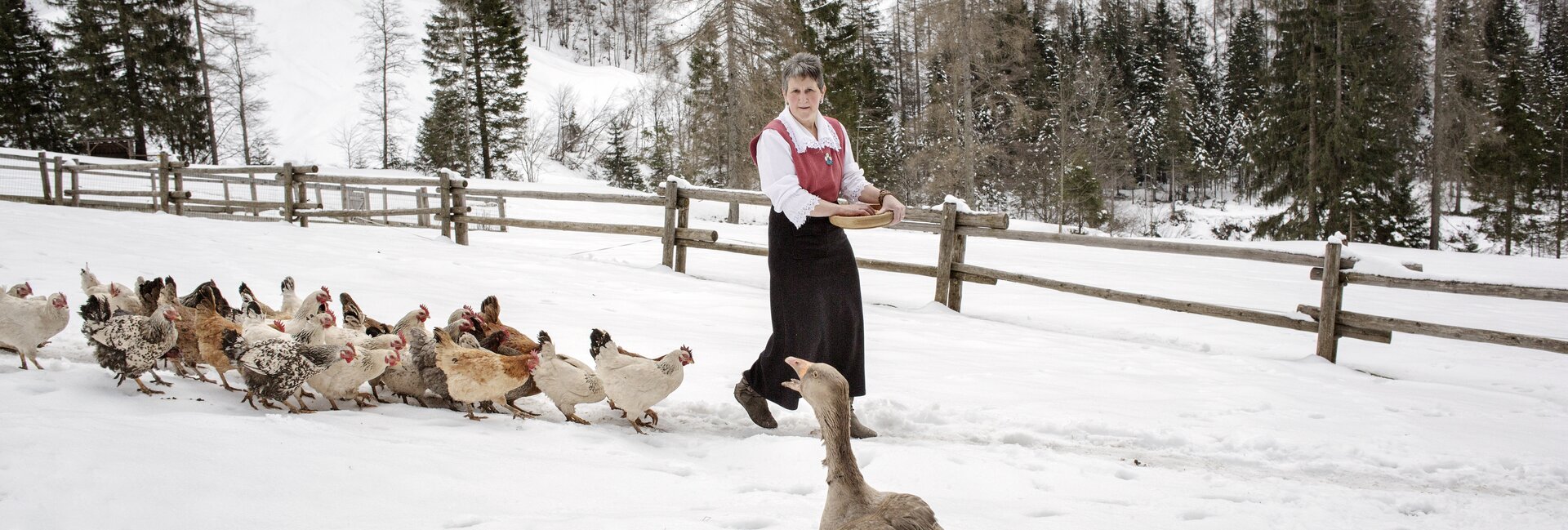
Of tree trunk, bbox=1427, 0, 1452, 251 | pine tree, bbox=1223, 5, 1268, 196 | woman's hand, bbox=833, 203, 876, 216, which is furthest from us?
pine tree, bbox=1223, 5, 1268, 196

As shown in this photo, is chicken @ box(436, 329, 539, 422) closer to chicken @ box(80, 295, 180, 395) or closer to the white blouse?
chicken @ box(80, 295, 180, 395)

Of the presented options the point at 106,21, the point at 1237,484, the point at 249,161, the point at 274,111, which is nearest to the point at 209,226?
the point at 1237,484

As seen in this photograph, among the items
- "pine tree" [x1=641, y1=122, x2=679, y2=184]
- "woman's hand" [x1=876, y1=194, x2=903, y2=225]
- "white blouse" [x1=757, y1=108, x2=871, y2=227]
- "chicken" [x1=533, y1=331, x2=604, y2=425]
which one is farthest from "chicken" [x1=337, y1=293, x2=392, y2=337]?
"pine tree" [x1=641, y1=122, x2=679, y2=184]

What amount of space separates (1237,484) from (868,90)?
122 ft

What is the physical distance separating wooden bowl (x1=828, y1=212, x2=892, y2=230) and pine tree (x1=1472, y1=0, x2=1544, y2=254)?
28.8m

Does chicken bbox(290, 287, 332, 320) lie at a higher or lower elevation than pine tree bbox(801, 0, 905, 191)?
lower

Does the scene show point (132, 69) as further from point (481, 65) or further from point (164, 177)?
point (164, 177)

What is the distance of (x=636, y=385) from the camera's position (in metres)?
3.55

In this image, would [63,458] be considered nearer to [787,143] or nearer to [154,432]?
[154,432]

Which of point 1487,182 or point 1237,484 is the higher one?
point 1487,182

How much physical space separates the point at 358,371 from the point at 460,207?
7.97 metres

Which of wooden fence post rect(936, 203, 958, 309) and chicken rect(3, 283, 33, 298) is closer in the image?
chicken rect(3, 283, 33, 298)

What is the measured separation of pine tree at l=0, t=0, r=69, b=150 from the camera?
95.8ft

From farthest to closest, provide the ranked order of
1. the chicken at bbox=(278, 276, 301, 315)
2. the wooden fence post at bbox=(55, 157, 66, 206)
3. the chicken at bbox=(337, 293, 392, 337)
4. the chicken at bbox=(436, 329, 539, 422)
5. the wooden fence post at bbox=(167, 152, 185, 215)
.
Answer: the wooden fence post at bbox=(55, 157, 66, 206), the wooden fence post at bbox=(167, 152, 185, 215), the chicken at bbox=(278, 276, 301, 315), the chicken at bbox=(337, 293, 392, 337), the chicken at bbox=(436, 329, 539, 422)
